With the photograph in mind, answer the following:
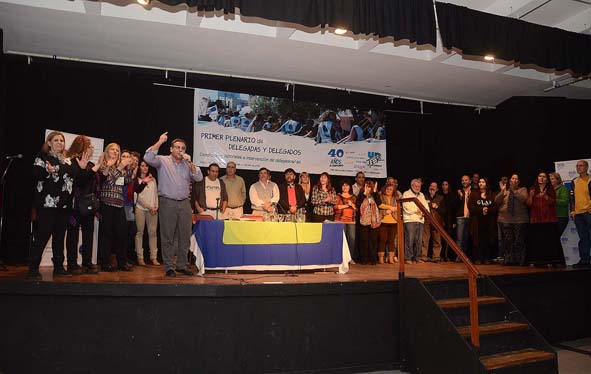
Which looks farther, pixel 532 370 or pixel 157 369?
pixel 532 370

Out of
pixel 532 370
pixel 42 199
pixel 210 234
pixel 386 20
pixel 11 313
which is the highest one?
pixel 386 20

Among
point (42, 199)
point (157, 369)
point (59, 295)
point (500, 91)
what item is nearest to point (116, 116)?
point (42, 199)

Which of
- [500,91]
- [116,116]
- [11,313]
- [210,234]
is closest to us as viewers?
[11,313]

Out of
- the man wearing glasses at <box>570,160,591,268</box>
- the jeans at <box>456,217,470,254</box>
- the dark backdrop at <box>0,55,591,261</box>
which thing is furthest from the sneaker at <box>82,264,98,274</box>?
the man wearing glasses at <box>570,160,591,268</box>

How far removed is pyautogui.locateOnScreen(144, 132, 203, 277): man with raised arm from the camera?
14.5 feet

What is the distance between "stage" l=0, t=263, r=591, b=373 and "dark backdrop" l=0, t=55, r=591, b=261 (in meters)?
3.07

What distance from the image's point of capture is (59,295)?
3.62 meters

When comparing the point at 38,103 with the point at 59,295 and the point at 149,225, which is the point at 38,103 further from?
the point at 59,295

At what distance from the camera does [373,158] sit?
8469 millimetres

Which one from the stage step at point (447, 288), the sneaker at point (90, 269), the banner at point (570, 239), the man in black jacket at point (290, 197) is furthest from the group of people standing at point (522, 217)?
the sneaker at point (90, 269)

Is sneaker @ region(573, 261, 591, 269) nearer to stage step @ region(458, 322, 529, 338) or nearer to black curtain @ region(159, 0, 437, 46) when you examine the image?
stage step @ region(458, 322, 529, 338)

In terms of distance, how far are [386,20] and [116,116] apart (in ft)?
13.8

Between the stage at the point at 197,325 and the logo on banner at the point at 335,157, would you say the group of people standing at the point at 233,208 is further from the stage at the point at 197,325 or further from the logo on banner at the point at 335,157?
the stage at the point at 197,325

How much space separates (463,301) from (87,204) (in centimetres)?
383
